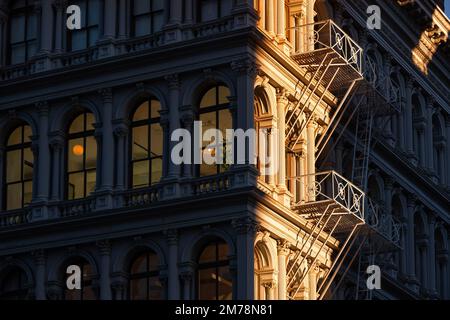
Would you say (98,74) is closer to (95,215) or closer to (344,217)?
(95,215)

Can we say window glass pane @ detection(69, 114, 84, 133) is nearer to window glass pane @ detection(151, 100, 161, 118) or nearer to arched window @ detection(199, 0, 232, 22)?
window glass pane @ detection(151, 100, 161, 118)

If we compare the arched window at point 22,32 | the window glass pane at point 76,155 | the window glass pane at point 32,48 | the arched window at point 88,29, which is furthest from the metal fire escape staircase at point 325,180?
the arched window at point 22,32

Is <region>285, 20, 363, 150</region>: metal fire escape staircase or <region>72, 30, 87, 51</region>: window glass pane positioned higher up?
<region>72, 30, 87, 51</region>: window glass pane

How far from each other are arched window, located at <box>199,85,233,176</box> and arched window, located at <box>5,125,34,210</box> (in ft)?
21.9

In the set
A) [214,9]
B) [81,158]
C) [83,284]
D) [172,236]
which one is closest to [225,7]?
[214,9]

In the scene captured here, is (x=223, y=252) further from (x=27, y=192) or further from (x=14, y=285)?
(x=27, y=192)

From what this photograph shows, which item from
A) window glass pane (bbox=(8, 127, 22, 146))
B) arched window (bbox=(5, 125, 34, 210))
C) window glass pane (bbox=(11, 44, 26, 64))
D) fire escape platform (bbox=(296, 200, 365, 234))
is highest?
window glass pane (bbox=(11, 44, 26, 64))

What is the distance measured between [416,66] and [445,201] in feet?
A: 17.5

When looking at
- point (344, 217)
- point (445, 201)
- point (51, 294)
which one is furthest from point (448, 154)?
point (51, 294)

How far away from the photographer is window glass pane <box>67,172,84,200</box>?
218ft

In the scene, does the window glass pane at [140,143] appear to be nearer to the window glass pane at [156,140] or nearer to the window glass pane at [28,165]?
the window glass pane at [156,140]

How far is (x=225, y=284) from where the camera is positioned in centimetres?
6247

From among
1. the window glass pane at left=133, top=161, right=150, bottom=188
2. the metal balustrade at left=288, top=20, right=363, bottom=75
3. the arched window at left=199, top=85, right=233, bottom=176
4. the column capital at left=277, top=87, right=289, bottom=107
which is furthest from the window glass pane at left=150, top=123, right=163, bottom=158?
the metal balustrade at left=288, top=20, right=363, bottom=75

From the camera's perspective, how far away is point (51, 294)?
64938 mm
